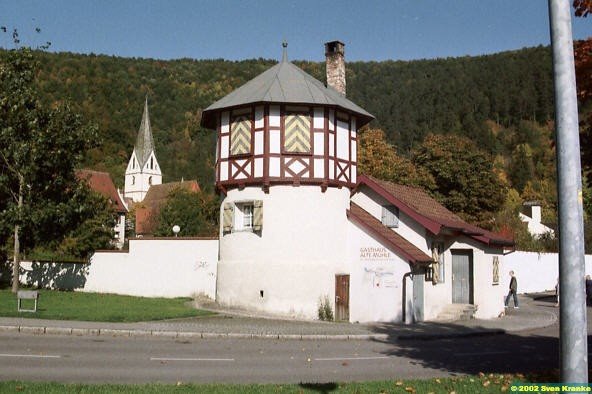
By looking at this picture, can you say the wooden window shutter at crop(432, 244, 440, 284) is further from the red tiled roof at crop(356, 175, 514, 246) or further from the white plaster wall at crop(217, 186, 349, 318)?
the white plaster wall at crop(217, 186, 349, 318)

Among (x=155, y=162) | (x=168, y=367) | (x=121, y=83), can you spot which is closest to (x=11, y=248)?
(x=168, y=367)

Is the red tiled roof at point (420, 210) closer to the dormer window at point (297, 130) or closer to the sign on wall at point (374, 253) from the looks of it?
the sign on wall at point (374, 253)

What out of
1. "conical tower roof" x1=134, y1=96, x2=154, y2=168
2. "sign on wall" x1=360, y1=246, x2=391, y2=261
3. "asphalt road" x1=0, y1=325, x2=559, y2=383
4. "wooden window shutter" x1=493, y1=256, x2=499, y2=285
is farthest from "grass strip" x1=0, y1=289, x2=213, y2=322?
"conical tower roof" x1=134, y1=96, x2=154, y2=168

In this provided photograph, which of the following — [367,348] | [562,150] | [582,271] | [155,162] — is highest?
[155,162]

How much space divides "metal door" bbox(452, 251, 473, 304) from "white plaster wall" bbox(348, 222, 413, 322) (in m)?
4.33

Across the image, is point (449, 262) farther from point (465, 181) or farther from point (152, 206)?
point (152, 206)

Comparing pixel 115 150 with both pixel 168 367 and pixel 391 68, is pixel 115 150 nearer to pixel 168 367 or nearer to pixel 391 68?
pixel 391 68

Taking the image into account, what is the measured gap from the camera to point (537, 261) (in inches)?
1694

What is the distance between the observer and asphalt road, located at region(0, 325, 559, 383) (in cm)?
1012

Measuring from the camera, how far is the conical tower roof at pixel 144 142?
127m

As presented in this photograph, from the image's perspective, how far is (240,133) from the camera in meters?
23.1

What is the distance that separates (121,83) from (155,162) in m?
36.4

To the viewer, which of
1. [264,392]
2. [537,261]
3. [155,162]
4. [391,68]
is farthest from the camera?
[391,68]

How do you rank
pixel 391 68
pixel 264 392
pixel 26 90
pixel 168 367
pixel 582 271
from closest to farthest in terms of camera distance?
pixel 582 271 → pixel 264 392 → pixel 168 367 → pixel 26 90 → pixel 391 68
